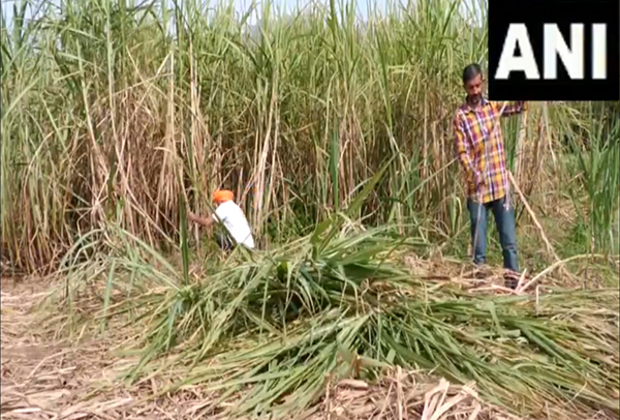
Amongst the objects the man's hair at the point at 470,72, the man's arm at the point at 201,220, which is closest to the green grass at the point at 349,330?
the man's arm at the point at 201,220

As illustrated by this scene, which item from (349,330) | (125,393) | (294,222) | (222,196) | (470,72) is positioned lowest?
(125,393)

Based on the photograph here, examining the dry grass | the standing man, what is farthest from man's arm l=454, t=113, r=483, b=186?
the standing man

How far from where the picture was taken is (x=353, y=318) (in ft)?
6.21

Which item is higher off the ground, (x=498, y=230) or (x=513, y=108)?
(x=513, y=108)

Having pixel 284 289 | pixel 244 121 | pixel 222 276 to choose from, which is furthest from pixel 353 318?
pixel 244 121

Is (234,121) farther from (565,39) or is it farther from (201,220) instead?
(565,39)

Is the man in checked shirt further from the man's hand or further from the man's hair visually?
the man's hand

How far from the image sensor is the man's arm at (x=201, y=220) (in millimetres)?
2359

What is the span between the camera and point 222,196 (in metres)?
2.41

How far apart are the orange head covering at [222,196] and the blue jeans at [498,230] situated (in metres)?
0.91

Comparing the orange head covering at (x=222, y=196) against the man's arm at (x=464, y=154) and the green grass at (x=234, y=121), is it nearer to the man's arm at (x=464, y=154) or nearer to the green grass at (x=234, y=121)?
the green grass at (x=234, y=121)

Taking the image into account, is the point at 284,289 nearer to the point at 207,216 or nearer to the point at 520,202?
the point at 207,216

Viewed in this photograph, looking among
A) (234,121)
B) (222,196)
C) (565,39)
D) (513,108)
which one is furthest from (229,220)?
(565,39)

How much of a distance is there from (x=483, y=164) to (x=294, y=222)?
75 cm
